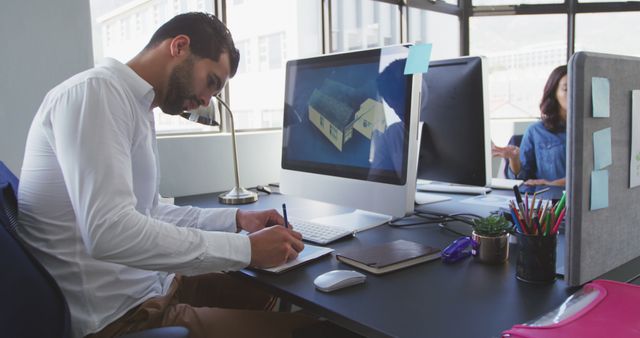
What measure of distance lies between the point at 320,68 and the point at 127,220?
86 centimetres

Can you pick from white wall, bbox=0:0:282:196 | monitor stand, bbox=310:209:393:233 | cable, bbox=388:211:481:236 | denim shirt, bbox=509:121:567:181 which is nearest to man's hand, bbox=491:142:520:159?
denim shirt, bbox=509:121:567:181

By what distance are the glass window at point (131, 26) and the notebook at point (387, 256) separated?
3.48ft

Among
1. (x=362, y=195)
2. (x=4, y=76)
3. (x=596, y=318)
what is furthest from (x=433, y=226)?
(x=4, y=76)

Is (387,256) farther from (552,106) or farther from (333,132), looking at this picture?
(552,106)

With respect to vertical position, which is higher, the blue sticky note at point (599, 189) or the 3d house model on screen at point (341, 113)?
the 3d house model on screen at point (341, 113)

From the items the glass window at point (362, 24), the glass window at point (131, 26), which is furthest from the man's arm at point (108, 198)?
the glass window at point (362, 24)

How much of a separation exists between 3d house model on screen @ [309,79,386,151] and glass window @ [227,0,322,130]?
842 millimetres

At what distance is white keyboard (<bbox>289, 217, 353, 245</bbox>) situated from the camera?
3.80 feet

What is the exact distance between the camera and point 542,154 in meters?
2.41

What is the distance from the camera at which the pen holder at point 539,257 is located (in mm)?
829

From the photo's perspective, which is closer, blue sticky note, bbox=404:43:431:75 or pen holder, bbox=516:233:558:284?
pen holder, bbox=516:233:558:284

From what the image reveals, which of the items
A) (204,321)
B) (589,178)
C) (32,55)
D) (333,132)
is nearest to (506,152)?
(333,132)

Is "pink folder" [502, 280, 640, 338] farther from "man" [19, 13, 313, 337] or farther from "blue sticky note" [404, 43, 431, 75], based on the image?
"blue sticky note" [404, 43, 431, 75]

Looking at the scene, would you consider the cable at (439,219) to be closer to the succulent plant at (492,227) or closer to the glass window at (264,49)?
the succulent plant at (492,227)
